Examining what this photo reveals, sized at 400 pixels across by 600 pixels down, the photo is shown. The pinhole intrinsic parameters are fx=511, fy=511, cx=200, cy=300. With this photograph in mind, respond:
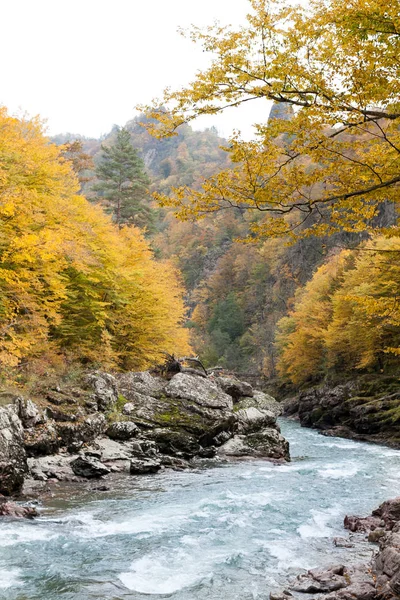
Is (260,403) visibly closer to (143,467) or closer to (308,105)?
(143,467)

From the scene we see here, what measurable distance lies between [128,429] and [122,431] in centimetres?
24

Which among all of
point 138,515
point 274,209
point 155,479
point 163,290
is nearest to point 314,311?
point 163,290

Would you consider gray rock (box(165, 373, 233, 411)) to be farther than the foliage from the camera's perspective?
No

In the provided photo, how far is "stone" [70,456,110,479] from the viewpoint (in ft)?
49.8

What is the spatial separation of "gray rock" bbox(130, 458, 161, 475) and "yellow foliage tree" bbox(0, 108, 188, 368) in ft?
16.4

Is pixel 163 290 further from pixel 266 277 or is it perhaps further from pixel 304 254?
pixel 266 277

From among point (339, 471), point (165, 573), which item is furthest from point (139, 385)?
point (165, 573)

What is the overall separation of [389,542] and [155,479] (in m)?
8.88

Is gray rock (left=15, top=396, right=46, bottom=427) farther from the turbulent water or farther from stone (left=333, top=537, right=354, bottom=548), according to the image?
stone (left=333, top=537, right=354, bottom=548)

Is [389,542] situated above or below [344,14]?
below

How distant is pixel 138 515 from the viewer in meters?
11.9

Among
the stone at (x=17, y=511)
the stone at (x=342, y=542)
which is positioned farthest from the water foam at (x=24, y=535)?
the stone at (x=342, y=542)

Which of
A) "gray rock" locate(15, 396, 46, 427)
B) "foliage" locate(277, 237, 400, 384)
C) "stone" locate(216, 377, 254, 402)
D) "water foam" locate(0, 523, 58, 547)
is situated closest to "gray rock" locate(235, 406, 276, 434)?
"stone" locate(216, 377, 254, 402)

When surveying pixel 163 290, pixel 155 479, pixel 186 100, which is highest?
pixel 186 100
